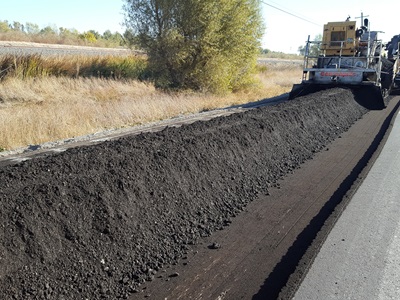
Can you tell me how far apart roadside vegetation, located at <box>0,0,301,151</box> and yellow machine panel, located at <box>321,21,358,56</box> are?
14.2 ft

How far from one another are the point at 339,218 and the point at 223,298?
238 centimetres

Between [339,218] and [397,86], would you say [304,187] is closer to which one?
[339,218]

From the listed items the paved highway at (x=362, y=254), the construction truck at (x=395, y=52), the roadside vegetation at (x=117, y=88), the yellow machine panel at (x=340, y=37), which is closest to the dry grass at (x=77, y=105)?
the roadside vegetation at (x=117, y=88)

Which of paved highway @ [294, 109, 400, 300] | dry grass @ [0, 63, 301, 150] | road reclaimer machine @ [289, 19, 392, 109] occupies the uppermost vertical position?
road reclaimer machine @ [289, 19, 392, 109]

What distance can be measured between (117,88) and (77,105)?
15.0ft

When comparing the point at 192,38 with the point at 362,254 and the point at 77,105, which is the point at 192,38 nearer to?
Answer: the point at 77,105

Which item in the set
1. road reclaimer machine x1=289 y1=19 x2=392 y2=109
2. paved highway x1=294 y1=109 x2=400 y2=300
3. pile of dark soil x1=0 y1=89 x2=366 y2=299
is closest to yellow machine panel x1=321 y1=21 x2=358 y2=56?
road reclaimer machine x1=289 y1=19 x2=392 y2=109

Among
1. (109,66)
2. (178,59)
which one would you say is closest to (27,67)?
(109,66)

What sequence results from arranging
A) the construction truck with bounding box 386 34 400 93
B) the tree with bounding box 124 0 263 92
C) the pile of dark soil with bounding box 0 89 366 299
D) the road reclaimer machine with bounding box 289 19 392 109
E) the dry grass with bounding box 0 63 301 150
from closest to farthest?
1. the pile of dark soil with bounding box 0 89 366 299
2. the dry grass with bounding box 0 63 301 150
3. the road reclaimer machine with bounding box 289 19 392 109
4. the tree with bounding box 124 0 263 92
5. the construction truck with bounding box 386 34 400 93

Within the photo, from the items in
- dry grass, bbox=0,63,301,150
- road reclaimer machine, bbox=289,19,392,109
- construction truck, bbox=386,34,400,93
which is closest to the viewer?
dry grass, bbox=0,63,301,150

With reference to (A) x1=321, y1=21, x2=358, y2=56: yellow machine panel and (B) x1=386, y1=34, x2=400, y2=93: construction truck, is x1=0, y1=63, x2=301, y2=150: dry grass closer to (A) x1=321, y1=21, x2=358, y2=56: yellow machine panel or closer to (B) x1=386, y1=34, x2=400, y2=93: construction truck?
(A) x1=321, y1=21, x2=358, y2=56: yellow machine panel

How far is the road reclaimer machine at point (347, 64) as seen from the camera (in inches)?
599

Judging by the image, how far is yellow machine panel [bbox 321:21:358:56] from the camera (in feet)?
53.5

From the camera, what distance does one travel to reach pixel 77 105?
11969 mm
